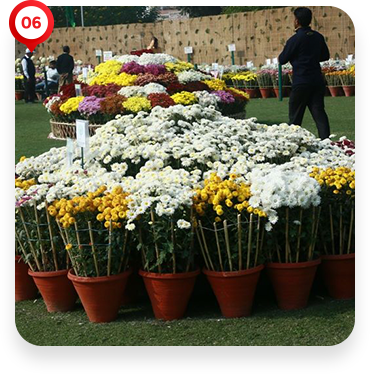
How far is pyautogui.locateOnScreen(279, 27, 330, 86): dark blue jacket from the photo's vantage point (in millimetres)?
7169

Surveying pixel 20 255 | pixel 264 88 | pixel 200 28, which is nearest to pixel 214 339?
pixel 20 255

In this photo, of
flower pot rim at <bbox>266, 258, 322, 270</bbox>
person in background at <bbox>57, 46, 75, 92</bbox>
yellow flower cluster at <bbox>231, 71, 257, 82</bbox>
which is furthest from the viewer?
yellow flower cluster at <bbox>231, 71, 257, 82</bbox>

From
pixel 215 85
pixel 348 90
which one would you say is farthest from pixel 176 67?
pixel 348 90

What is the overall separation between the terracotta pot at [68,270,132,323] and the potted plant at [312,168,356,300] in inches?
43.9

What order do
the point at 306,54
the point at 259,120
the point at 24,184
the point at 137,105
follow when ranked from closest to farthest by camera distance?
the point at 24,184 < the point at 306,54 < the point at 137,105 < the point at 259,120

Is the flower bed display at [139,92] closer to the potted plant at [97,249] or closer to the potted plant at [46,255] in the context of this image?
the potted plant at [46,255]

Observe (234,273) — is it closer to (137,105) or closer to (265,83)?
(137,105)

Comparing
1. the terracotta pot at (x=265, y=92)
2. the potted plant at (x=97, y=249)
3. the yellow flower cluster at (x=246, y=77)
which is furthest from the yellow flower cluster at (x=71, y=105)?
the yellow flower cluster at (x=246, y=77)

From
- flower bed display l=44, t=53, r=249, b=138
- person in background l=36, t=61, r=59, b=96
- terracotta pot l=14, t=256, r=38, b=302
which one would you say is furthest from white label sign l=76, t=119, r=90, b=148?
person in background l=36, t=61, r=59, b=96

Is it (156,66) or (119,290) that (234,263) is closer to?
(119,290)

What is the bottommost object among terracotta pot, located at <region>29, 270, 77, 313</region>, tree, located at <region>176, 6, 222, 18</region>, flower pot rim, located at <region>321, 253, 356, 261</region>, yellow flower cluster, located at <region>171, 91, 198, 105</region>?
terracotta pot, located at <region>29, 270, 77, 313</region>

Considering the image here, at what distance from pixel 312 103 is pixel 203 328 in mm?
4600

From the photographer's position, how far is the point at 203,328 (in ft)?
10.8

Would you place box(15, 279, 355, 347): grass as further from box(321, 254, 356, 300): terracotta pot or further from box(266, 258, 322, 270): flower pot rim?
box(266, 258, 322, 270): flower pot rim
